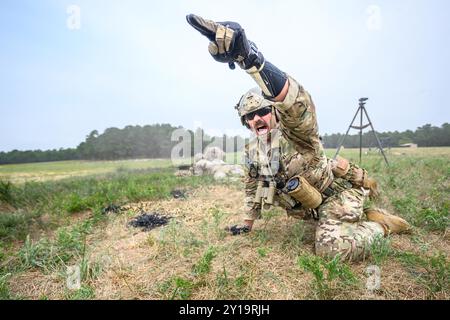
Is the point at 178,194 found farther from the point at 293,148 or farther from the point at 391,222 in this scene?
the point at 391,222

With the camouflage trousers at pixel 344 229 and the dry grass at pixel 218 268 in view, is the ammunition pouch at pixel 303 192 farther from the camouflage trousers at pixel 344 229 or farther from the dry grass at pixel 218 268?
the dry grass at pixel 218 268

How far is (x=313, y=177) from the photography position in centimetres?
292

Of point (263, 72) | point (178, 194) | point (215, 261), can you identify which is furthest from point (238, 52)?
point (178, 194)

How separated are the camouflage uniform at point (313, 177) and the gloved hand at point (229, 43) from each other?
0.40m

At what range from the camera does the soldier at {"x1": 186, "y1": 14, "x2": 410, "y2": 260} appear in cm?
211

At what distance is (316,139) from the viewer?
262 centimetres

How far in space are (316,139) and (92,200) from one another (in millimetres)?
5140

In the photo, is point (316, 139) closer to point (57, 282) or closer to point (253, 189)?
point (253, 189)

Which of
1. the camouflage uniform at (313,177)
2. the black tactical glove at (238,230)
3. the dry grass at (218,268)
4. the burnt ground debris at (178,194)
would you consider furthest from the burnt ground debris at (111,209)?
the camouflage uniform at (313,177)

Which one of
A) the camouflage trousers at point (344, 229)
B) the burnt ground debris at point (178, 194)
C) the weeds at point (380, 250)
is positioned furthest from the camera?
the burnt ground debris at point (178, 194)

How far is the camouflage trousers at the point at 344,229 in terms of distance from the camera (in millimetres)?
2541

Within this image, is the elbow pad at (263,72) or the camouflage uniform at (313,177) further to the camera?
the camouflage uniform at (313,177)

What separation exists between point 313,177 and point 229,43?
5.65ft

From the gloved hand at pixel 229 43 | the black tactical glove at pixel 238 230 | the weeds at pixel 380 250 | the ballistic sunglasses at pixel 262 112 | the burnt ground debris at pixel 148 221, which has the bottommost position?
the burnt ground debris at pixel 148 221
